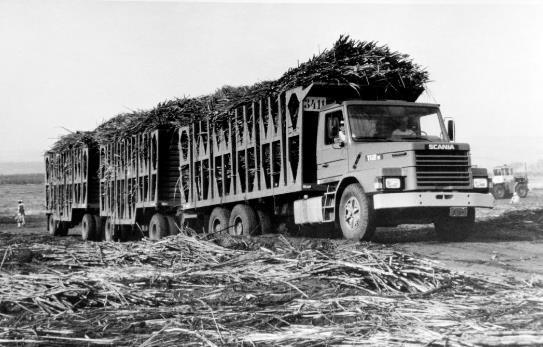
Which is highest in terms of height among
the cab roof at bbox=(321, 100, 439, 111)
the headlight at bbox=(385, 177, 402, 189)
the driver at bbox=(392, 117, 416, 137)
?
the cab roof at bbox=(321, 100, 439, 111)

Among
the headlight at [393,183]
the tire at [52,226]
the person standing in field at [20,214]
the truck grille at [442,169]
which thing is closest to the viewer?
the headlight at [393,183]

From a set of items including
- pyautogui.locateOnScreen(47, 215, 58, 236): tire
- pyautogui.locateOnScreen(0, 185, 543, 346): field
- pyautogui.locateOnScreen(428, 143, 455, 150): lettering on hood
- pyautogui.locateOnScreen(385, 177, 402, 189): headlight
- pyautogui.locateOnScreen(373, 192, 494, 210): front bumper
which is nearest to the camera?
pyautogui.locateOnScreen(0, 185, 543, 346): field

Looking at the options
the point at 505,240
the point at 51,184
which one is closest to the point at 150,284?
the point at 505,240

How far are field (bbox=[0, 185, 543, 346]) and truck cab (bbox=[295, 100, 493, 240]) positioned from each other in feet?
5.54

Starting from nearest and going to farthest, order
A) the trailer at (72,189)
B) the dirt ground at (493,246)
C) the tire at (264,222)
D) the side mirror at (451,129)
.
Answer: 1. the dirt ground at (493,246)
2. the side mirror at (451,129)
3. the tire at (264,222)
4. the trailer at (72,189)

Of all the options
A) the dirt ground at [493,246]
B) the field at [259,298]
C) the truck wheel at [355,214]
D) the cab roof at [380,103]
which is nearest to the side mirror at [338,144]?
→ the cab roof at [380,103]

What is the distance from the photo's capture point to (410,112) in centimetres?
1077

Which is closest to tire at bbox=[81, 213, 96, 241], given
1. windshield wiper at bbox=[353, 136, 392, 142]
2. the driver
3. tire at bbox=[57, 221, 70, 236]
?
tire at bbox=[57, 221, 70, 236]

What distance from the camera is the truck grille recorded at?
970 cm

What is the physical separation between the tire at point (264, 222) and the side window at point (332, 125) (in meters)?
2.49

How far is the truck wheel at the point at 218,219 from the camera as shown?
1362 cm

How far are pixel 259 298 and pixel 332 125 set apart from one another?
5.92 metres

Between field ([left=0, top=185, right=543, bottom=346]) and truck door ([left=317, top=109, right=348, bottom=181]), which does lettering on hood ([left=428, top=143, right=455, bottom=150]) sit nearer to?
truck door ([left=317, top=109, right=348, bottom=181])

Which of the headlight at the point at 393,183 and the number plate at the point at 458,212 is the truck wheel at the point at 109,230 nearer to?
the headlight at the point at 393,183
